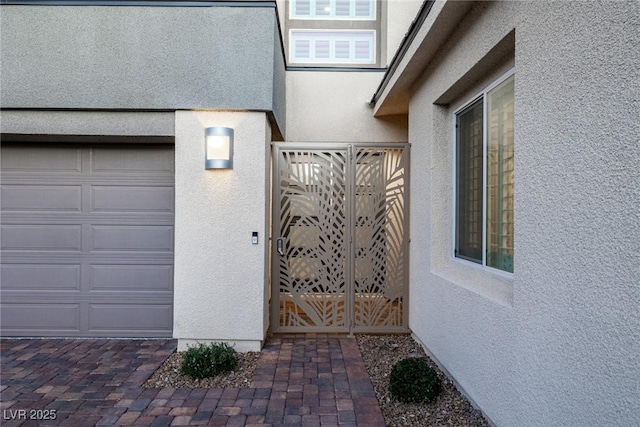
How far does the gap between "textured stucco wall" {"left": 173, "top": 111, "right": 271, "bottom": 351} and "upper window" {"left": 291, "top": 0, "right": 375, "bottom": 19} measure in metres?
4.68

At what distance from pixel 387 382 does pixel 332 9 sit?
24.5ft

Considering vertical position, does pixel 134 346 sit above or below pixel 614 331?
below

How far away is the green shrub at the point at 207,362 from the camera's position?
414 centimetres

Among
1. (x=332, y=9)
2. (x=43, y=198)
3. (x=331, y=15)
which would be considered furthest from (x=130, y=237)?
(x=332, y=9)

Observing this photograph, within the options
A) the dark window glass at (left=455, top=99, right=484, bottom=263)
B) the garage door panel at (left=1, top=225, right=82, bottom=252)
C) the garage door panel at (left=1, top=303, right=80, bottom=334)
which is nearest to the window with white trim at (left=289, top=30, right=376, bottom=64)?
the dark window glass at (left=455, top=99, right=484, bottom=263)

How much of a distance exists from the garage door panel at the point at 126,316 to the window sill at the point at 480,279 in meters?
3.64

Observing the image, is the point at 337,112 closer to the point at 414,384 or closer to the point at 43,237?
the point at 414,384

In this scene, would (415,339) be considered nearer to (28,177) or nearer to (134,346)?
A: (134,346)

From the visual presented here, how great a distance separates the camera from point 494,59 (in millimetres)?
3389

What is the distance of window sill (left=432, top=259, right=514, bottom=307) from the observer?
3.23 m

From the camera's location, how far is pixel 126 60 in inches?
189

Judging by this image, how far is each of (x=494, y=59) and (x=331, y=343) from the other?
391 cm

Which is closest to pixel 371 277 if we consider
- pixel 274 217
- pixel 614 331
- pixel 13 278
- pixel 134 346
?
pixel 274 217

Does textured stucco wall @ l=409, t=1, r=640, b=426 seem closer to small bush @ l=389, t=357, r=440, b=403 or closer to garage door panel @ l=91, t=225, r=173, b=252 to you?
small bush @ l=389, t=357, r=440, b=403
